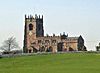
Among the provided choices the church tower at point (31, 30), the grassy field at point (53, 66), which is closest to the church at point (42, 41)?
the church tower at point (31, 30)

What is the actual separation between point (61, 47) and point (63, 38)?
14.3 ft

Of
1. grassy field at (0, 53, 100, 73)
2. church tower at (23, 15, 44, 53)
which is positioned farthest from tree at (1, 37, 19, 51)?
grassy field at (0, 53, 100, 73)

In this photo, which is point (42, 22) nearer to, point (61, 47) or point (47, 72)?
point (61, 47)

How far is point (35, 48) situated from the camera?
156 m

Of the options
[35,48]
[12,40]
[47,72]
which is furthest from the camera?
[12,40]

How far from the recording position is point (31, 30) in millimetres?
160000

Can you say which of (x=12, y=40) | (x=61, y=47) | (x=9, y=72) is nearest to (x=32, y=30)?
(x=61, y=47)

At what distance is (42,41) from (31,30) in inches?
247

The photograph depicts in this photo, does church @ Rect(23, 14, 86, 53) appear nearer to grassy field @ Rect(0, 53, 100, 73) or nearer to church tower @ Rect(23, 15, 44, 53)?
church tower @ Rect(23, 15, 44, 53)

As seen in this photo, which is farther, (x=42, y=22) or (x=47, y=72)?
(x=42, y=22)

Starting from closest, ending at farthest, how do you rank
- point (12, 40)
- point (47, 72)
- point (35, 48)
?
point (47, 72) < point (35, 48) < point (12, 40)

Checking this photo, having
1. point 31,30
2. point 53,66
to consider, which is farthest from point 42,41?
point 53,66

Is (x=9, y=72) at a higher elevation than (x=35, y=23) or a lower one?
lower

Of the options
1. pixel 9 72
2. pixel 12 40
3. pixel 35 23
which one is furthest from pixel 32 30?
pixel 9 72
